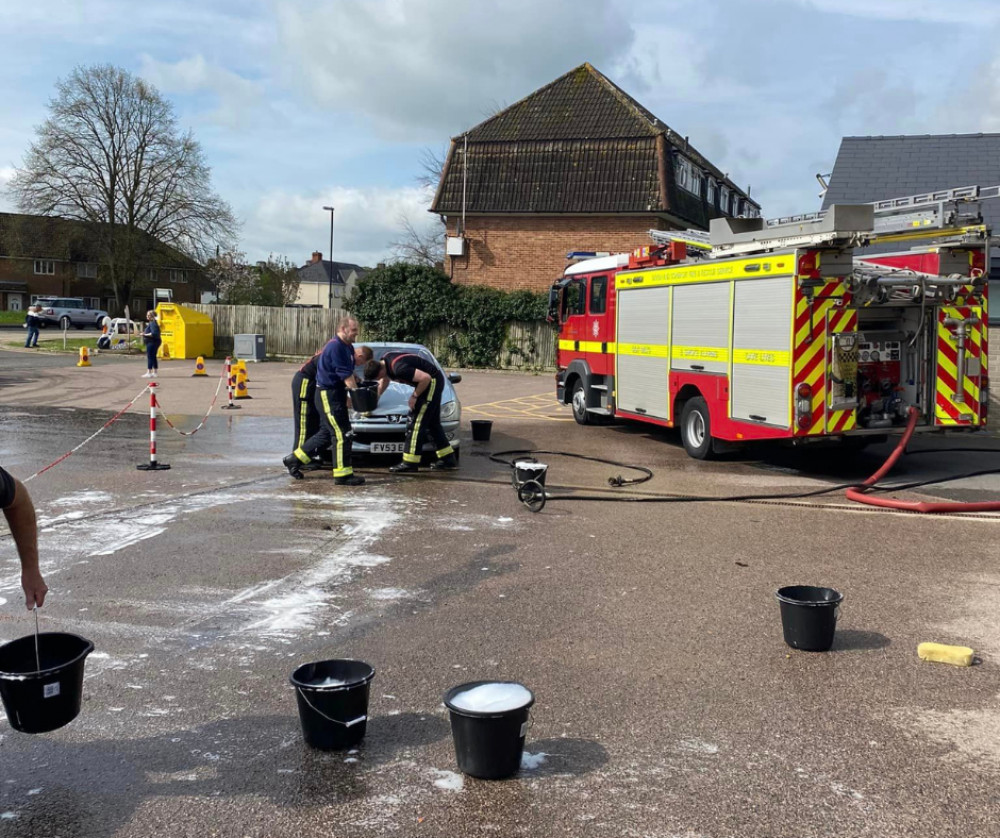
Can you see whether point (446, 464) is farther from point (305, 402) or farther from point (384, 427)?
point (305, 402)

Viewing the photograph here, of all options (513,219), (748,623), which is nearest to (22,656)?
(748,623)

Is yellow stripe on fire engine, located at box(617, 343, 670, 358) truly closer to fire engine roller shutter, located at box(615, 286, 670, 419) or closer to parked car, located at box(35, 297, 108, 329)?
fire engine roller shutter, located at box(615, 286, 670, 419)

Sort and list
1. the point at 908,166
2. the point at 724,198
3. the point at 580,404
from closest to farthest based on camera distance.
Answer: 1. the point at 580,404
2. the point at 908,166
3. the point at 724,198

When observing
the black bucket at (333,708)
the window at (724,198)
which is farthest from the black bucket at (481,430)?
the window at (724,198)

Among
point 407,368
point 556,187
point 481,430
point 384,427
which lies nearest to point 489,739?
point 407,368

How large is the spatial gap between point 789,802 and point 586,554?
13.4 ft

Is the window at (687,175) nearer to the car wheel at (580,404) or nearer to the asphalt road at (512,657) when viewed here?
the car wheel at (580,404)

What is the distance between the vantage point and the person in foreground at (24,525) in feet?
11.9

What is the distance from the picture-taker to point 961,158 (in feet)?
74.1

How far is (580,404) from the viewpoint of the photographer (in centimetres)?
1741

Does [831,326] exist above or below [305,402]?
above

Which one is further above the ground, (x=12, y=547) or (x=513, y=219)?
(x=513, y=219)

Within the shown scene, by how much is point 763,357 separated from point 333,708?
865 cm

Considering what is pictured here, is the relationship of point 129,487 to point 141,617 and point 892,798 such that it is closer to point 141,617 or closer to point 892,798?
point 141,617
